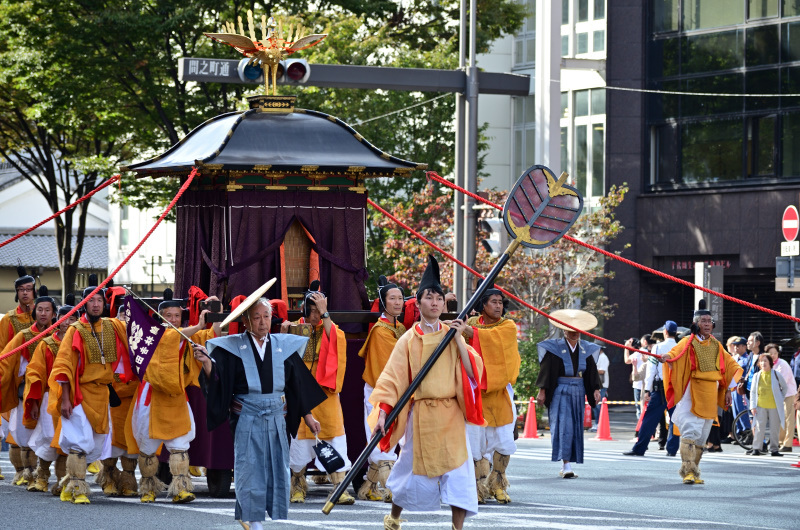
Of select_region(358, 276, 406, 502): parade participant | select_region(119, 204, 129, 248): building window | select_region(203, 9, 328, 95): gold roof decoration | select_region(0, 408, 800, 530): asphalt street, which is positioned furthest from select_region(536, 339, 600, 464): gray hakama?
select_region(119, 204, 129, 248): building window

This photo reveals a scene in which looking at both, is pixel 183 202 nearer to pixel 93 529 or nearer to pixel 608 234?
pixel 93 529

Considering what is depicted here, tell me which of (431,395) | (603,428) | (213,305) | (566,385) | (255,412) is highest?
(213,305)

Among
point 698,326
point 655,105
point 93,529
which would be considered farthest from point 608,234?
Result: point 93,529

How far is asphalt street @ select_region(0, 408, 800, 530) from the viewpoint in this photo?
10172mm

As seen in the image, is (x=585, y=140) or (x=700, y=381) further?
(x=585, y=140)

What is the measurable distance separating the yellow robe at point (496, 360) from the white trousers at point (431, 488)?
287cm

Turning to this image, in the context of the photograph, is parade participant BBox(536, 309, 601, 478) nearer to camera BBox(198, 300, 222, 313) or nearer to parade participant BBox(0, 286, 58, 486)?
camera BBox(198, 300, 222, 313)

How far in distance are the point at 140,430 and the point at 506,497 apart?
3335 mm

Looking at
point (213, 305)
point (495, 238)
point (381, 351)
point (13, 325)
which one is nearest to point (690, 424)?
point (381, 351)

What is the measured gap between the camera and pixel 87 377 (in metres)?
11.6

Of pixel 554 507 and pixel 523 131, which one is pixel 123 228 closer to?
pixel 523 131

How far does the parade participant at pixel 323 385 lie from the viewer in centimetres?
1165

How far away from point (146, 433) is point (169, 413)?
0.29 meters

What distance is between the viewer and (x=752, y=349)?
18734 millimetres
